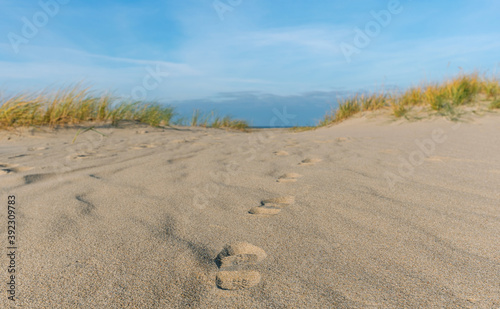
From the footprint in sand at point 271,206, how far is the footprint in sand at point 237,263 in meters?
0.34

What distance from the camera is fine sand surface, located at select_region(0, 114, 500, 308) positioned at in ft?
3.10

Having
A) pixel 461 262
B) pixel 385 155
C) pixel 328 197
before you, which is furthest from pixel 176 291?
pixel 385 155

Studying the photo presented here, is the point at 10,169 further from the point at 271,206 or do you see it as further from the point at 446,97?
the point at 446,97

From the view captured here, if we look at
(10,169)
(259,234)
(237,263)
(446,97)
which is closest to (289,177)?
(259,234)

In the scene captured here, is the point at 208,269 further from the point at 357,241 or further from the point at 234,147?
the point at 234,147

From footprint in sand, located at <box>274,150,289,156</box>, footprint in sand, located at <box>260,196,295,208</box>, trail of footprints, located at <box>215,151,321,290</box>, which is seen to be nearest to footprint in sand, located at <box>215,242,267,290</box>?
trail of footprints, located at <box>215,151,321,290</box>

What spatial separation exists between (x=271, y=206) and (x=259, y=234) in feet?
1.18

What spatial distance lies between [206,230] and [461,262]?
2.99ft

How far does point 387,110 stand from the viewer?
662 cm

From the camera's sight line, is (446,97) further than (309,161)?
Yes

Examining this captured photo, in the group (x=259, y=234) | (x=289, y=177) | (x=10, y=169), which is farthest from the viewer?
(x=10, y=169)

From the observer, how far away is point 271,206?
1685mm

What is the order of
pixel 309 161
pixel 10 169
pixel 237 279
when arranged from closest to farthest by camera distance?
1. pixel 237 279
2. pixel 10 169
3. pixel 309 161

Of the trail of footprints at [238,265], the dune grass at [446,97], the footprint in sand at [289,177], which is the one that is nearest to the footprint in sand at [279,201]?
the footprint in sand at [289,177]
